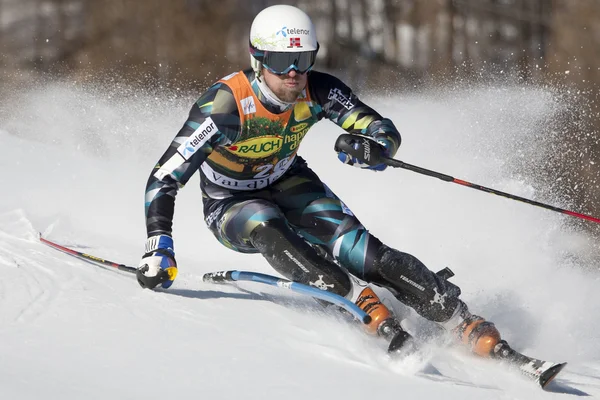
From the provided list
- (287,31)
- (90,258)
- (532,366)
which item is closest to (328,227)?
(287,31)

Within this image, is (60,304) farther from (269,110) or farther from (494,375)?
(494,375)

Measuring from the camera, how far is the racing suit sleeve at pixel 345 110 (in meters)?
Answer: 4.32

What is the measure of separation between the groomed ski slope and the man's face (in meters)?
0.96

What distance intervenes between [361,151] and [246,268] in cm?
170

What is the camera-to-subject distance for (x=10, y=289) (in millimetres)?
3873

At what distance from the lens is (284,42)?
3990 millimetres

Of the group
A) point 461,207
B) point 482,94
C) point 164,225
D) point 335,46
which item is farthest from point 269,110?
point 335,46

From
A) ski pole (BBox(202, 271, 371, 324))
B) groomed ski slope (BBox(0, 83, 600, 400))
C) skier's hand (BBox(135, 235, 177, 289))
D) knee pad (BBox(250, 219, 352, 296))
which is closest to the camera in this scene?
groomed ski slope (BBox(0, 83, 600, 400))

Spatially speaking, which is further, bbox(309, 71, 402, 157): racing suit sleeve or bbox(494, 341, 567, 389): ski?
bbox(309, 71, 402, 157): racing suit sleeve

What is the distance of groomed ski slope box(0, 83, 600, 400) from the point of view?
319 cm

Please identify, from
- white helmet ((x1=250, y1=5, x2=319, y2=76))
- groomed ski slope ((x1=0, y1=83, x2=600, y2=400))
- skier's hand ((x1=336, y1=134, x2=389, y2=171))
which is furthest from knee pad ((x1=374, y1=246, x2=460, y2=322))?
white helmet ((x1=250, y1=5, x2=319, y2=76))

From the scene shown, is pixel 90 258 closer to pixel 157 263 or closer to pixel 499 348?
pixel 157 263

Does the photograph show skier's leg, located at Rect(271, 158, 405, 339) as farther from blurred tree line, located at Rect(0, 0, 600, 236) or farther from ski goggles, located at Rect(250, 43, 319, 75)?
blurred tree line, located at Rect(0, 0, 600, 236)

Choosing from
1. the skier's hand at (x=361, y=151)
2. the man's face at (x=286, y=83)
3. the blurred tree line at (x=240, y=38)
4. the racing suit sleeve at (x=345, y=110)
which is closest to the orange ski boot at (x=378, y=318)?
the skier's hand at (x=361, y=151)
